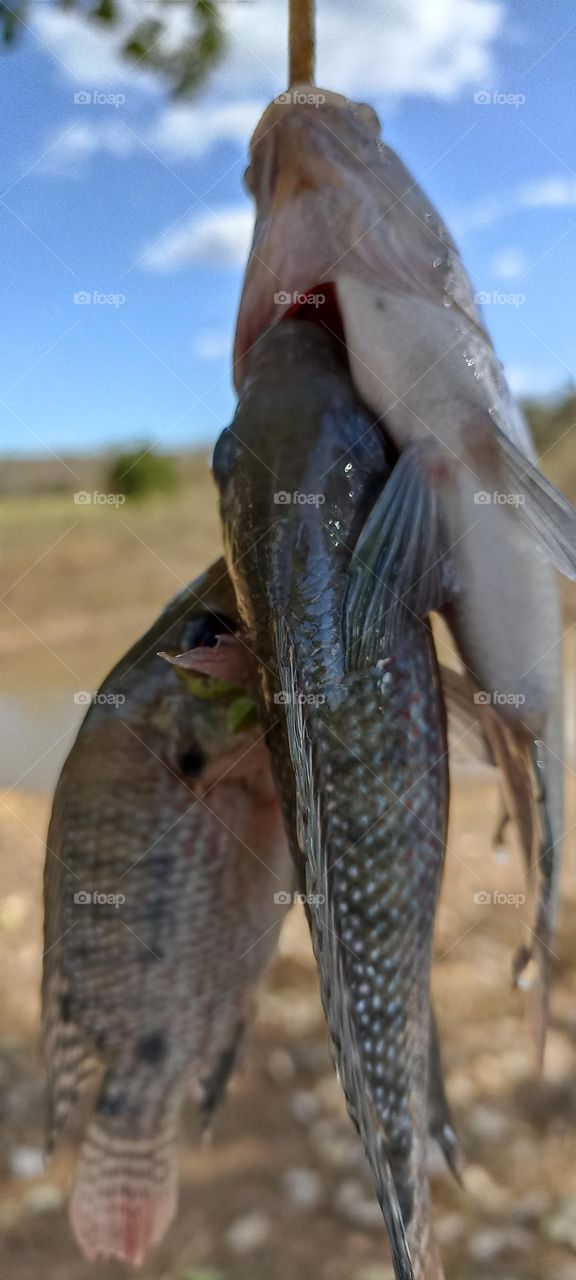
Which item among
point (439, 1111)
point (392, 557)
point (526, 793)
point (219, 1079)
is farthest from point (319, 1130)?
point (392, 557)

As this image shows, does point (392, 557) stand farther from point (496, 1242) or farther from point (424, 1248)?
point (496, 1242)

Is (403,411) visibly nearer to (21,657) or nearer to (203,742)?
(203,742)

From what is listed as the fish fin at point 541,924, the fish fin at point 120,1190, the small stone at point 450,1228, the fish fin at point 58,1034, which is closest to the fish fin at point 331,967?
the fish fin at point 541,924

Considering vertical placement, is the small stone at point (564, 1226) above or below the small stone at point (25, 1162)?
below

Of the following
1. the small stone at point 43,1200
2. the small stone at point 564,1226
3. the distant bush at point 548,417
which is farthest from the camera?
the distant bush at point 548,417

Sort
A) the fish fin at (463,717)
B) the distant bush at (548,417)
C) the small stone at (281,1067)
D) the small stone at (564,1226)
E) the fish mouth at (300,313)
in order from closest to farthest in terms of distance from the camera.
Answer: the fish mouth at (300,313) → the fish fin at (463,717) → the small stone at (564,1226) → the small stone at (281,1067) → the distant bush at (548,417)

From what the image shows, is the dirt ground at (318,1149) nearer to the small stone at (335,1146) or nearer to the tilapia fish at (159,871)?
the small stone at (335,1146)

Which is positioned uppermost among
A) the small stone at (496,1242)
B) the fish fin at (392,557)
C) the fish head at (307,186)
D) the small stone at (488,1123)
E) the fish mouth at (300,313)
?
the fish head at (307,186)

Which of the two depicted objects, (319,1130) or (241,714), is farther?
(319,1130)
